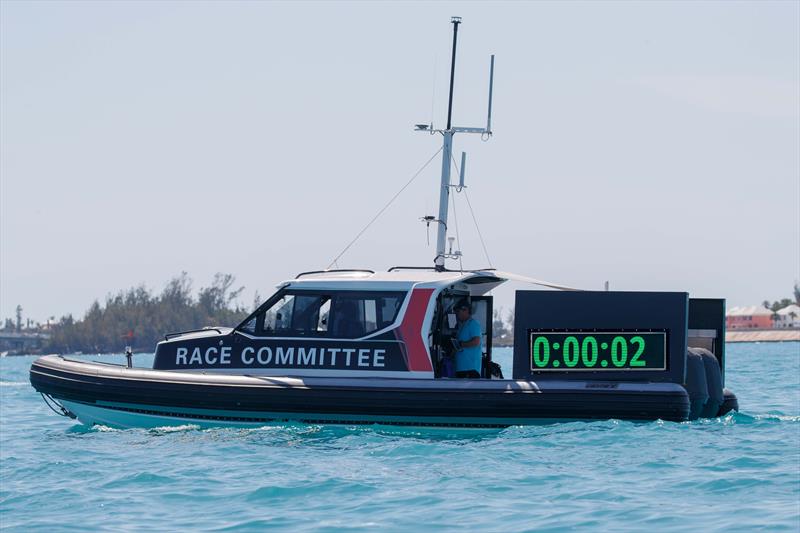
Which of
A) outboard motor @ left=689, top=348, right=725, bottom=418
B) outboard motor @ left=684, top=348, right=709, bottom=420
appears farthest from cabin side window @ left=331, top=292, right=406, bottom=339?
outboard motor @ left=689, top=348, right=725, bottom=418

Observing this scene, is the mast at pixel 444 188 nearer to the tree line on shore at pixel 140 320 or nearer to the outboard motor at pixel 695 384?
the outboard motor at pixel 695 384

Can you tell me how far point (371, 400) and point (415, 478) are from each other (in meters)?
3.21

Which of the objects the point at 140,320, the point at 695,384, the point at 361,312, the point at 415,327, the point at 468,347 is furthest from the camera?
the point at 140,320

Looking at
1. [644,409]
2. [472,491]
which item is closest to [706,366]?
[644,409]

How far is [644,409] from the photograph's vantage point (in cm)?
1404

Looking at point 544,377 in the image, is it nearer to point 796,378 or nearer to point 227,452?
point 227,452

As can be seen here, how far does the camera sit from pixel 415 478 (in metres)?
11.3

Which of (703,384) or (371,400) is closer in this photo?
(371,400)

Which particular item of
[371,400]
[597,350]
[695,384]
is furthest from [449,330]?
[695,384]

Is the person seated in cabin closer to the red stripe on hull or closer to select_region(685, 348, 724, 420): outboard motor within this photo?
the red stripe on hull

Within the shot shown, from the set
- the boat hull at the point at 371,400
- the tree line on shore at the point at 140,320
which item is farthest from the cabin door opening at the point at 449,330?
the tree line on shore at the point at 140,320

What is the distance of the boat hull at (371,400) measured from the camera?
14.1m

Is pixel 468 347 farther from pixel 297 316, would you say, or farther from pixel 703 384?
pixel 703 384

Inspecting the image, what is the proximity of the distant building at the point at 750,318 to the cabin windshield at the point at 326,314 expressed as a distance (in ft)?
502
